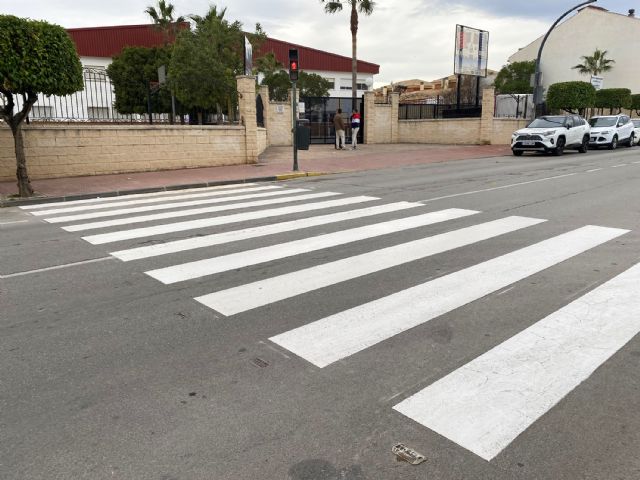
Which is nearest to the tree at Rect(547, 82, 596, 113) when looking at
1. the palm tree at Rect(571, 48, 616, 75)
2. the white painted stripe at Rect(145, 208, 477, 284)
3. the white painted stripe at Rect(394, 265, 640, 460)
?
the white painted stripe at Rect(145, 208, 477, 284)

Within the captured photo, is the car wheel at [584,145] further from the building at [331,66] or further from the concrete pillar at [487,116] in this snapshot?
the building at [331,66]

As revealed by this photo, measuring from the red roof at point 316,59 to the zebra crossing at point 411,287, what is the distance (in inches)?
1947

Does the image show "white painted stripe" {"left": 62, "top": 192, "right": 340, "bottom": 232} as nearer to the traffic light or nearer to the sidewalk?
the sidewalk

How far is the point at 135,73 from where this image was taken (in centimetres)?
3931

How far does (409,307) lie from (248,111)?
52.1ft

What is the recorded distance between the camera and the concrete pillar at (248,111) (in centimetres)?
1883

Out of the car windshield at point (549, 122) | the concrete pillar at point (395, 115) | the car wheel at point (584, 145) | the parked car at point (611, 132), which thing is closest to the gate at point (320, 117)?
the concrete pillar at point (395, 115)

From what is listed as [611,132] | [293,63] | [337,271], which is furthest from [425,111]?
[337,271]

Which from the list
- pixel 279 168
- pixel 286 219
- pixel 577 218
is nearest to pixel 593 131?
pixel 279 168

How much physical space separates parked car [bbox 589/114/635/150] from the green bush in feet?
38.6

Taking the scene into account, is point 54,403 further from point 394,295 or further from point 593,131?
point 593,131

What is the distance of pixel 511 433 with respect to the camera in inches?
107

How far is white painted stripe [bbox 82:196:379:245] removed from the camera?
24.5 ft

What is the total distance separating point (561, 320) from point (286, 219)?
17.0ft
